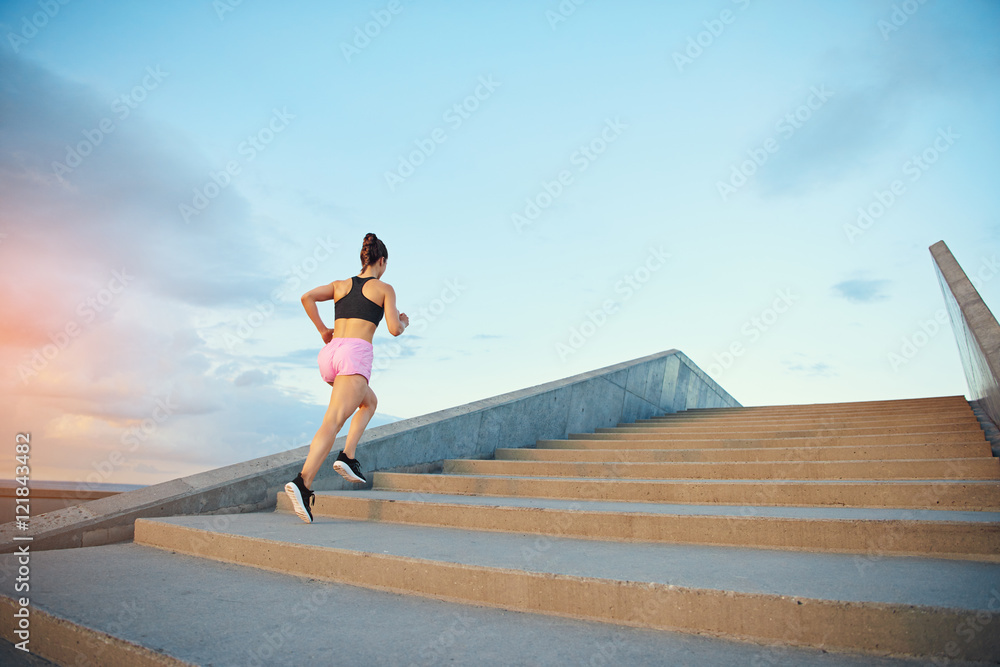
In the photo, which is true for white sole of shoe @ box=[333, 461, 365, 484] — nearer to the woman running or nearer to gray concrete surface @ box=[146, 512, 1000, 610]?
the woman running

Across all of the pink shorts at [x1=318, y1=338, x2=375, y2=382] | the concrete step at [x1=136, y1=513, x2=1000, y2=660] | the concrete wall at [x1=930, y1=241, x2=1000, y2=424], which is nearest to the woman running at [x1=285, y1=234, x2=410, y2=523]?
the pink shorts at [x1=318, y1=338, x2=375, y2=382]

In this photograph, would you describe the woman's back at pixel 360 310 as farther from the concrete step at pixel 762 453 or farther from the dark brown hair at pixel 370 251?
the concrete step at pixel 762 453

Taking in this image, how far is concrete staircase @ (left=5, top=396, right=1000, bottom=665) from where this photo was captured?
1.88 meters

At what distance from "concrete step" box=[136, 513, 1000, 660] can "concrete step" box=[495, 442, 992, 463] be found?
2359 millimetres

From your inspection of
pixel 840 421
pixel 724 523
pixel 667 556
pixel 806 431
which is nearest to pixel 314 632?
pixel 667 556

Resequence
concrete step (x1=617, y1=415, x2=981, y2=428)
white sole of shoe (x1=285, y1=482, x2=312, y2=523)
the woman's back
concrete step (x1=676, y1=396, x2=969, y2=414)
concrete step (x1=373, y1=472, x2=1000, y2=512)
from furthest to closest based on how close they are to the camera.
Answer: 1. concrete step (x1=676, y1=396, x2=969, y2=414)
2. concrete step (x1=617, y1=415, x2=981, y2=428)
3. the woman's back
4. white sole of shoe (x1=285, y1=482, x2=312, y2=523)
5. concrete step (x1=373, y1=472, x2=1000, y2=512)

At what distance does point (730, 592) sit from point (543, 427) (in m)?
5.32

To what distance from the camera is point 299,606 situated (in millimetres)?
2393

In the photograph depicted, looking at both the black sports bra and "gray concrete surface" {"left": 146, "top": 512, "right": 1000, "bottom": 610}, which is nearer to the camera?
"gray concrete surface" {"left": 146, "top": 512, "right": 1000, "bottom": 610}

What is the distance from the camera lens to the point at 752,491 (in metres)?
3.74

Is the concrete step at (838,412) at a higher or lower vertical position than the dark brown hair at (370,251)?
lower

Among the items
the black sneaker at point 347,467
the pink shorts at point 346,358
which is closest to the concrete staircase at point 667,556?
the black sneaker at point 347,467

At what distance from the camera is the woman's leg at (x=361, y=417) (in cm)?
402

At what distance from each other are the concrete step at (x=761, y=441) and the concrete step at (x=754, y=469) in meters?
0.81
